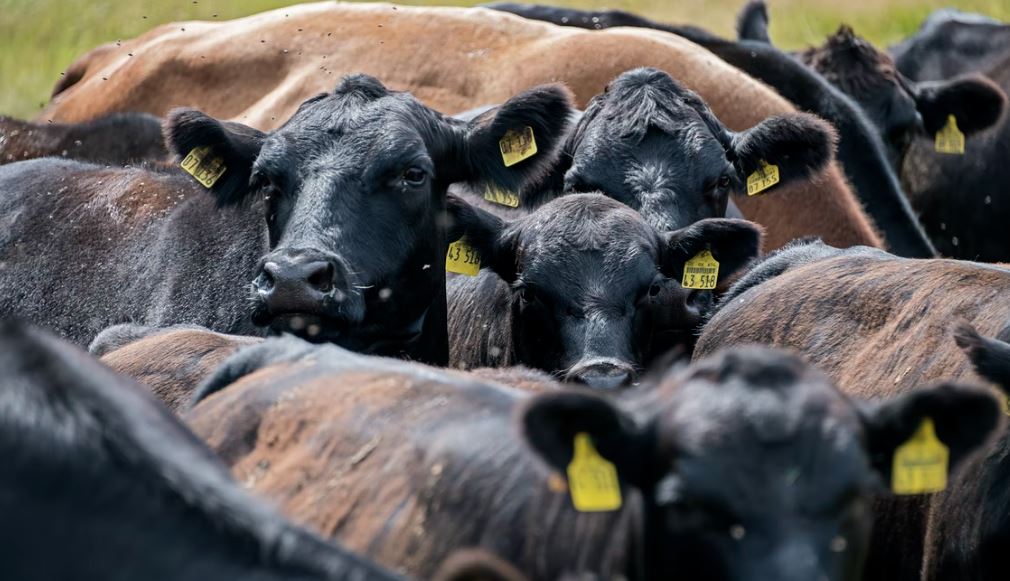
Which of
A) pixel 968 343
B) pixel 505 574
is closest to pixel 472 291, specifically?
pixel 968 343

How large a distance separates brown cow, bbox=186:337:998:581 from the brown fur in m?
0.90

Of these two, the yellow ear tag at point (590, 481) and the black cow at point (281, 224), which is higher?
the yellow ear tag at point (590, 481)

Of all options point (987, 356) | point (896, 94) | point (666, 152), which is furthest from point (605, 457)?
point (896, 94)

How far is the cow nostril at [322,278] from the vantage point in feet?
19.6

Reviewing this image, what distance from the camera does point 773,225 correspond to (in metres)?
9.70

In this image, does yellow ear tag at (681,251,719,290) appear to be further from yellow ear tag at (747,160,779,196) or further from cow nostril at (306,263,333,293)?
cow nostril at (306,263,333,293)

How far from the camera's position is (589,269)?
625 centimetres

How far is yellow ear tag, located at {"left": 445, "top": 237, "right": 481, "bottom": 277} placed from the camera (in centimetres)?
675

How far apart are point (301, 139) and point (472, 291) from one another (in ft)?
3.86

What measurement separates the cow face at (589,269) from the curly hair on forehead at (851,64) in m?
5.26

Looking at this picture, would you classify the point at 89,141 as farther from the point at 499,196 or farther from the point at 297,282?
the point at 297,282

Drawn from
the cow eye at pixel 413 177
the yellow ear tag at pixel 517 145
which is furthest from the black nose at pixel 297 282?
the yellow ear tag at pixel 517 145

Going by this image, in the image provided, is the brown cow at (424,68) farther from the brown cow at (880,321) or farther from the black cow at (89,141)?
the brown cow at (880,321)

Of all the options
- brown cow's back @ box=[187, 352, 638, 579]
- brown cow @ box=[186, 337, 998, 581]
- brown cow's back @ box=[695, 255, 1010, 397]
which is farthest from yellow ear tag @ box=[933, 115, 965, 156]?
brown cow @ box=[186, 337, 998, 581]
